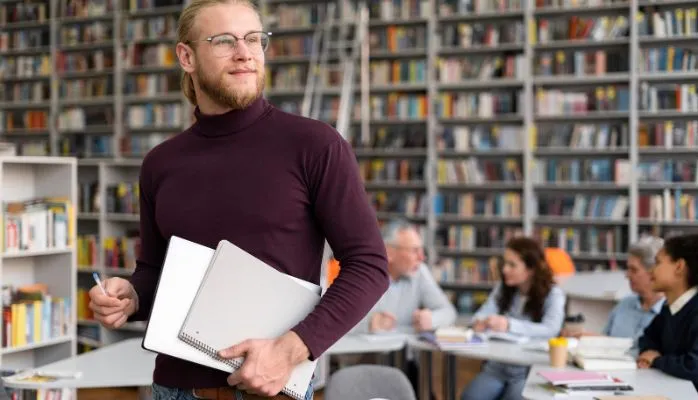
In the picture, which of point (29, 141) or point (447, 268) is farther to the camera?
point (29, 141)

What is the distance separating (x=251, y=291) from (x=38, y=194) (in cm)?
397

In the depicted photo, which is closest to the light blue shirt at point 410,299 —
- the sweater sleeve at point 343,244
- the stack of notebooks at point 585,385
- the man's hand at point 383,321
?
the man's hand at point 383,321

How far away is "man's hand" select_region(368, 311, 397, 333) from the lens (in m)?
4.22

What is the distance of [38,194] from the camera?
4.80m

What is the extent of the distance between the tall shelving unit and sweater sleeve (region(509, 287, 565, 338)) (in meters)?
3.37

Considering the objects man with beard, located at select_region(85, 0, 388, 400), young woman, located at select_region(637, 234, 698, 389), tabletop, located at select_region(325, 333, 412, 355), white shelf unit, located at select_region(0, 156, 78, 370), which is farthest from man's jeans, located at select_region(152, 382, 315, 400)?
white shelf unit, located at select_region(0, 156, 78, 370)

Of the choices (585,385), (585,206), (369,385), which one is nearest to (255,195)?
(369,385)

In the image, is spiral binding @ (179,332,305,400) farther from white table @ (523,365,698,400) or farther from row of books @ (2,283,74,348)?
row of books @ (2,283,74,348)

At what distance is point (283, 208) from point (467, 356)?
8.66 feet

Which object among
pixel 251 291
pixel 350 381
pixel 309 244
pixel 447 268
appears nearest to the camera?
pixel 251 291

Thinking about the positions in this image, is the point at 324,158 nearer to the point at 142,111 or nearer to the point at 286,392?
the point at 286,392

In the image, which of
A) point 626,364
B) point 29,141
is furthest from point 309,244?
point 29,141

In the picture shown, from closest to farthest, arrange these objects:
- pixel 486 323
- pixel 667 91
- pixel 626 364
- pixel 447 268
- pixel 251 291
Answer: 1. pixel 251 291
2. pixel 626 364
3. pixel 486 323
4. pixel 667 91
5. pixel 447 268

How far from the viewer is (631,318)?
391 cm
